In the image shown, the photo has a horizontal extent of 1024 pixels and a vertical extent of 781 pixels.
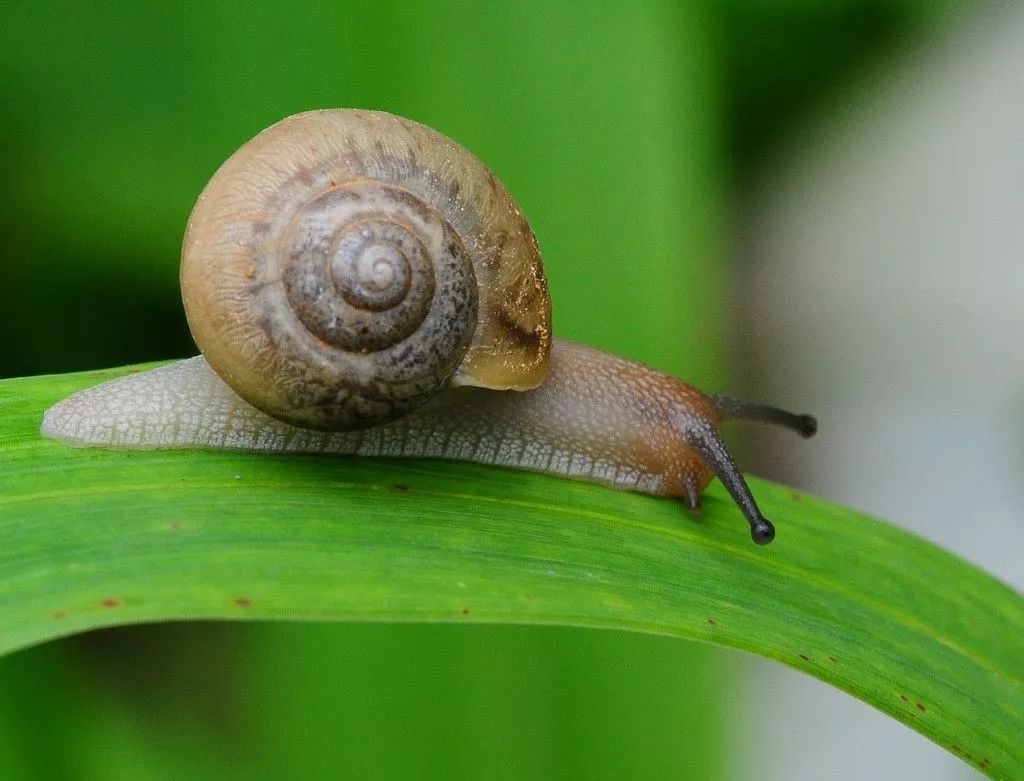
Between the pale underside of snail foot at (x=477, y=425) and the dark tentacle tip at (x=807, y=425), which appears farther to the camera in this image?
the dark tentacle tip at (x=807, y=425)

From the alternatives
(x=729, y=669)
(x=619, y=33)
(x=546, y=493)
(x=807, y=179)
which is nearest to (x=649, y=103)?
(x=619, y=33)

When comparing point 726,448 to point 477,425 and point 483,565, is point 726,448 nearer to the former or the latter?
point 477,425

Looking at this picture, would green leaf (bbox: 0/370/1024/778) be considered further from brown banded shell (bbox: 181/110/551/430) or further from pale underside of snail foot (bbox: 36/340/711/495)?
brown banded shell (bbox: 181/110/551/430)

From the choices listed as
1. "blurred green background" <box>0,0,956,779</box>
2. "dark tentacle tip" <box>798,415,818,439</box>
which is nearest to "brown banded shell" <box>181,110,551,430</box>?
"blurred green background" <box>0,0,956,779</box>

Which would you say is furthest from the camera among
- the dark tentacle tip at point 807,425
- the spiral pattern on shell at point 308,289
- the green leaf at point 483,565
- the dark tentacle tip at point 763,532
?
the dark tentacle tip at point 807,425

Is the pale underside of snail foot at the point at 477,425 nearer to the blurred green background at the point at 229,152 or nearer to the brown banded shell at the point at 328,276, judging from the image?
the brown banded shell at the point at 328,276

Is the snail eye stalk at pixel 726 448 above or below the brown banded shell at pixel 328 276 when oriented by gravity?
below

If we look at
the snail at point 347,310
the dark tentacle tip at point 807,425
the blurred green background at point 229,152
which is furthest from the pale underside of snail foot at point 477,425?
the blurred green background at point 229,152

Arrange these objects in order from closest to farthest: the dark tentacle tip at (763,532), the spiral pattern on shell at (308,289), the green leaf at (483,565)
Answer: the green leaf at (483,565), the spiral pattern on shell at (308,289), the dark tentacle tip at (763,532)
